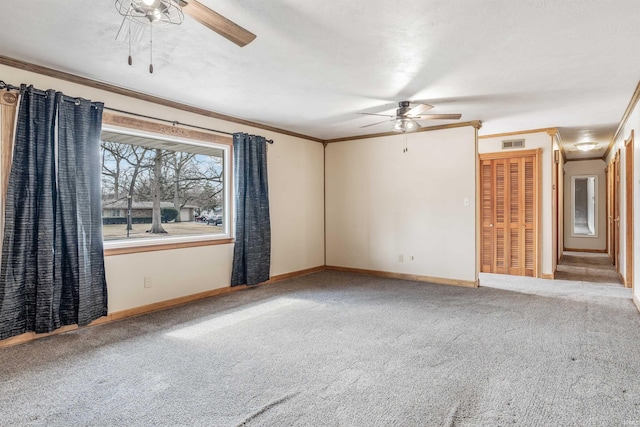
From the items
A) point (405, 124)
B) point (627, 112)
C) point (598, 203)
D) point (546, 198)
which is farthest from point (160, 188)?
point (598, 203)

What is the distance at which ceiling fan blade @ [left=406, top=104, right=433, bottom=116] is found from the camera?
3947mm

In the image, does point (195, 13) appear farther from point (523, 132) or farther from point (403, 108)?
point (523, 132)

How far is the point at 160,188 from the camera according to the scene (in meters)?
4.52

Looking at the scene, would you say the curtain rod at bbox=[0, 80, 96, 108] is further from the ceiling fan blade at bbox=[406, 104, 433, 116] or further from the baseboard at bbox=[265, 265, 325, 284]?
the baseboard at bbox=[265, 265, 325, 284]

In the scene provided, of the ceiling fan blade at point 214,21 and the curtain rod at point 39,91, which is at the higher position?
the curtain rod at point 39,91

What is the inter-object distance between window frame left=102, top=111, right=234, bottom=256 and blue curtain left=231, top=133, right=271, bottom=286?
11 centimetres

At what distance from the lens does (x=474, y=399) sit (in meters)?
2.28

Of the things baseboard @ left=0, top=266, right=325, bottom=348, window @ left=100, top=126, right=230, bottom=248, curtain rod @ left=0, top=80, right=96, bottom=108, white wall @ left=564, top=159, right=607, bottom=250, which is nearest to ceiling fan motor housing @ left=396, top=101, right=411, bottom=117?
window @ left=100, top=126, right=230, bottom=248

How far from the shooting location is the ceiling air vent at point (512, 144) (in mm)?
6160

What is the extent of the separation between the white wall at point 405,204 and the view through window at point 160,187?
2.30m

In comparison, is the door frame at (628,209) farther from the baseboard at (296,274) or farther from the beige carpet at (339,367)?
the baseboard at (296,274)

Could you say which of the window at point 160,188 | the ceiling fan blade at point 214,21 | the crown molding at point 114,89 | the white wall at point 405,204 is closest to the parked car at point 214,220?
the window at point 160,188

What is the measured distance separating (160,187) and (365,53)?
2.91 metres

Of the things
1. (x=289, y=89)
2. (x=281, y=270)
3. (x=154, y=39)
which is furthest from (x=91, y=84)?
(x=281, y=270)
